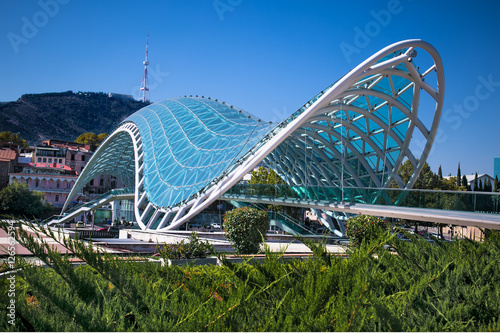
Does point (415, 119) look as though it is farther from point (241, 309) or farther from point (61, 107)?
point (61, 107)

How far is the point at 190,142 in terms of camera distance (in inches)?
1553

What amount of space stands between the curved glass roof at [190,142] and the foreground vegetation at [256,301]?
23.9 metres

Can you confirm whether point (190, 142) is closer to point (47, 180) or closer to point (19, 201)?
point (19, 201)

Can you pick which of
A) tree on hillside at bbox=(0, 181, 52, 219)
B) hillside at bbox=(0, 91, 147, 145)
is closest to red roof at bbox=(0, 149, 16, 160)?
tree on hillside at bbox=(0, 181, 52, 219)

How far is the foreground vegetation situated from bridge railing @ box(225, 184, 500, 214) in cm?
1397

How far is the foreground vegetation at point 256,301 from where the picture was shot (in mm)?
4832

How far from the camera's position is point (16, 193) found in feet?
223

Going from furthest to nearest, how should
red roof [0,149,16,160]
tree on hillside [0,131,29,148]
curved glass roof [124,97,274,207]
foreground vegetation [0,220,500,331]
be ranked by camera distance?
tree on hillside [0,131,29,148], red roof [0,149,16,160], curved glass roof [124,97,274,207], foreground vegetation [0,220,500,331]

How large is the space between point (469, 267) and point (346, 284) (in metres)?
3.26

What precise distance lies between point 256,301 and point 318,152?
128 ft

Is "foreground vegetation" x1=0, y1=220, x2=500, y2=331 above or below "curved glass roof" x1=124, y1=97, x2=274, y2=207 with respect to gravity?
below

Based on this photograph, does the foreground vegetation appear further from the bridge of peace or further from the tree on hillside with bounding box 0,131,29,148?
the tree on hillside with bounding box 0,131,29,148

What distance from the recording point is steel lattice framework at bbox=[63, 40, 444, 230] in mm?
27922

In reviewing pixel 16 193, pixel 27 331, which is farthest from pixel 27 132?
pixel 27 331
